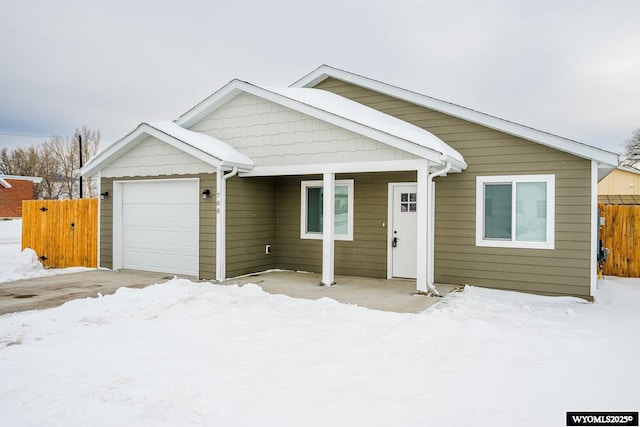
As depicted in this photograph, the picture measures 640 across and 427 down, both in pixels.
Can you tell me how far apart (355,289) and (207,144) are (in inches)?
183

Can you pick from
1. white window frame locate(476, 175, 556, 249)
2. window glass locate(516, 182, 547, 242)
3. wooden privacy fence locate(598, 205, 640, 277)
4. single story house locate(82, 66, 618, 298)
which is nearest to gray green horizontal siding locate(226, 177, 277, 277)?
single story house locate(82, 66, 618, 298)

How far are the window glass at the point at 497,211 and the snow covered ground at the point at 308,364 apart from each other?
1999mm

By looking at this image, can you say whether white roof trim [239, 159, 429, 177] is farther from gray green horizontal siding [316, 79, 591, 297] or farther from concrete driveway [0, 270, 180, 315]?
concrete driveway [0, 270, 180, 315]

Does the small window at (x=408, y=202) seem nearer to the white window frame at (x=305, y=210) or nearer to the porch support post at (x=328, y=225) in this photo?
the white window frame at (x=305, y=210)

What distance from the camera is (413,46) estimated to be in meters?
18.7

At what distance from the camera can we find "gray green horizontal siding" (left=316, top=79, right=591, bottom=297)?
309 inches

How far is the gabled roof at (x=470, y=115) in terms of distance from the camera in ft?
24.7

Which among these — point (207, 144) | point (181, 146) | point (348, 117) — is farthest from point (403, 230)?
point (181, 146)

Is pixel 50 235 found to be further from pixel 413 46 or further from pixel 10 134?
pixel 10 134

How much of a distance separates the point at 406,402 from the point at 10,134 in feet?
157

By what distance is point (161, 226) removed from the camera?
1002 centimetres

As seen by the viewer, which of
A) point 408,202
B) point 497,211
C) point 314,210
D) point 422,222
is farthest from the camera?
point 314,210

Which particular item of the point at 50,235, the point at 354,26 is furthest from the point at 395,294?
the point at 354,26

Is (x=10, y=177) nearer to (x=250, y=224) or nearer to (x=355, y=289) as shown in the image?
(x=250, y=224)
